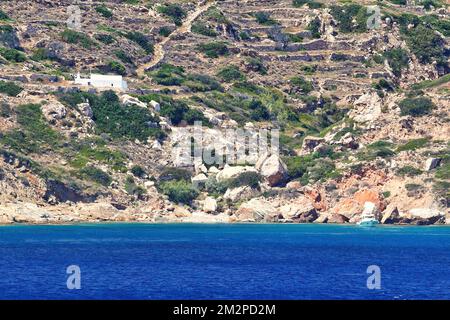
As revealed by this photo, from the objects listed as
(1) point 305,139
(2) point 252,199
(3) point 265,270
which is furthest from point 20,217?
(3) point 265,270

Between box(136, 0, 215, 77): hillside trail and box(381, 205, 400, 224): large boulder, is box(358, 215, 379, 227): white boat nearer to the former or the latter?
box(381, 205, 400, 224): large boulder

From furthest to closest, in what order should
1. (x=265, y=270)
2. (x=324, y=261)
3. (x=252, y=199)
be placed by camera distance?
(x=252, y=199), (x=324, y=261), (x=265, y=270)

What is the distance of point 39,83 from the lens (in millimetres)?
133375

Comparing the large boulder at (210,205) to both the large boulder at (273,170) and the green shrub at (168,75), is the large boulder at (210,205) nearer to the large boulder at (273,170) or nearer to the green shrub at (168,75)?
the large boulder at (273,170)

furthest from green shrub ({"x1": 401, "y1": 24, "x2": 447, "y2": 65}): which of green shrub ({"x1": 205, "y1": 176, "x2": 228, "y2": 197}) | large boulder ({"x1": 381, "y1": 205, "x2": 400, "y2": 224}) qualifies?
green shrub ({"x1": 205, "y1": 176, "x2": 228, "y2": 197})

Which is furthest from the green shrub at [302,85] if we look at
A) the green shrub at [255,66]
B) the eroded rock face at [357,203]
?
the eroded rock face at [357,203]

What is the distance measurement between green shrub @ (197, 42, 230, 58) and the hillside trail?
3817 mm

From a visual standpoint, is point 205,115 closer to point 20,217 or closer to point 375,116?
point 375,116

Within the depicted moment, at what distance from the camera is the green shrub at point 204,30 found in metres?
157

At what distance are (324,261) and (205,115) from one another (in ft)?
193

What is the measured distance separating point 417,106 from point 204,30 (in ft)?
113

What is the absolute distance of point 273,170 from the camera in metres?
126

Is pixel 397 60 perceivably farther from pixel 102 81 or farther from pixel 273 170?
pixel 102 81

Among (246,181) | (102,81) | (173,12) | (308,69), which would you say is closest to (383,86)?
(308,69)
